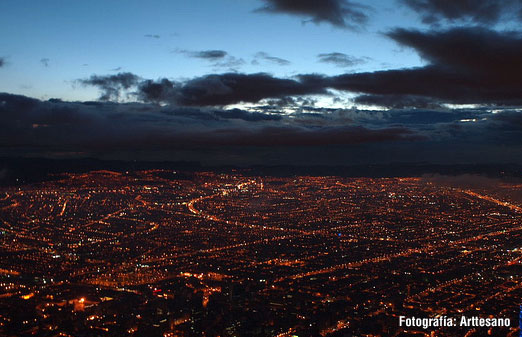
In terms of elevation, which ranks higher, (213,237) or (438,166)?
(438,166)

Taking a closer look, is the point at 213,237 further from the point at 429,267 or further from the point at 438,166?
the point at 438,166

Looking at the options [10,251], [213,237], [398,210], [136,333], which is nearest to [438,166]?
[398,210]

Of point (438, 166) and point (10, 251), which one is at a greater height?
point (438, 166)

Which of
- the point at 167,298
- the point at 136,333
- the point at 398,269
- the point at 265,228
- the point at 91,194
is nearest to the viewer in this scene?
the point at 136,333

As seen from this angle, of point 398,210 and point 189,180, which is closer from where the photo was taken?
point 398,210

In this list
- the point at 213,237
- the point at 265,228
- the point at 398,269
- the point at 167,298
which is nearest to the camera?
the point at 167,298

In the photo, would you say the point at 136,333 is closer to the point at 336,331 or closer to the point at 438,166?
the point at 336,331

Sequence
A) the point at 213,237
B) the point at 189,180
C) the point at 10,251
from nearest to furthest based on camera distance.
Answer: the point at 10,251, the point at 213,237, the point at 189,180

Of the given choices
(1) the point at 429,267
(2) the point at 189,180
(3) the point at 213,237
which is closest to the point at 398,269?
(1) the point at 429,267

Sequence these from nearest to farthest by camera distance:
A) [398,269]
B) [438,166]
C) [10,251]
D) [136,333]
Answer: [136,333] → [398,269] → [10,251] → [438,166]
